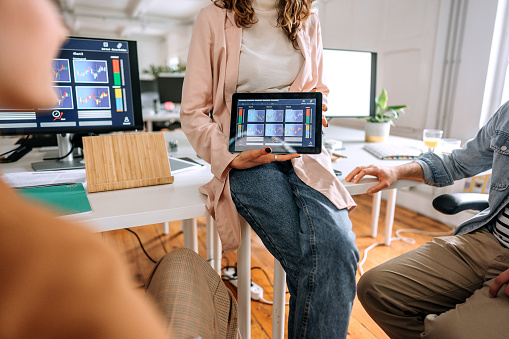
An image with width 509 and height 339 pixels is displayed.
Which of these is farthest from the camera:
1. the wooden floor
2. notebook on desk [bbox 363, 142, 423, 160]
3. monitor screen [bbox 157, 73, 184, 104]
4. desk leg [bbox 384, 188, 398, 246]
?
monitor screen [bbox 157, 73, 184, 104]

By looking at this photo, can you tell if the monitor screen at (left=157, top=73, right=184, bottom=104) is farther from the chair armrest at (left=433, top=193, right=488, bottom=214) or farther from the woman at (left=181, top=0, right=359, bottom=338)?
the chair armrest at (left=433, top=193, right=488, bottom=214)

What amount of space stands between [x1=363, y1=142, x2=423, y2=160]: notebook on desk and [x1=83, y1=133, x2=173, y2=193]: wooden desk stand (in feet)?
2.82

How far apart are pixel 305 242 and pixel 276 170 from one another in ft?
0.72

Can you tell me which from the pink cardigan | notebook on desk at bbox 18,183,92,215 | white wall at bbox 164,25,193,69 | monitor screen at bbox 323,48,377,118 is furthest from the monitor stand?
white wall at bbox 164,25,193,69

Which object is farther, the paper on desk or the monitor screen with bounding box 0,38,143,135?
the monitor screen with bounding box 0,38,143,135

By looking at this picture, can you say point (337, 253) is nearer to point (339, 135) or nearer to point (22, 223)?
point (22, 223)

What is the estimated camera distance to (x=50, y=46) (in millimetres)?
252

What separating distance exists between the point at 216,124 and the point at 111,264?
0.73 meters

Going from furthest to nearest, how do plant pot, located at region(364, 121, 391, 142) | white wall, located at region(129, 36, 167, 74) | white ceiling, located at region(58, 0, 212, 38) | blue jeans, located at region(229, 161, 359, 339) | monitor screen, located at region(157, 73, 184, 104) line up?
white wall, located at region(129, 36, 167, 74)
white ceiling, located at region(58, 0, 212, 38)
monitor screen, located at region(157, 73, 184, 104)
plant pot, located at region(364, 121, 391, 142)
blue jeans, located at region(229, 161, 359, 339)

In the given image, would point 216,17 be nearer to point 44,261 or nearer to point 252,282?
point 44,261

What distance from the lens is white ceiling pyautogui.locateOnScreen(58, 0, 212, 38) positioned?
775 centimetres

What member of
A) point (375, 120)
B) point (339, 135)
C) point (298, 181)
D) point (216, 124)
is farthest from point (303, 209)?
point (339, 135)

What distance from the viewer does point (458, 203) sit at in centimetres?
106

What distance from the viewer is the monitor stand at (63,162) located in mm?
1171
